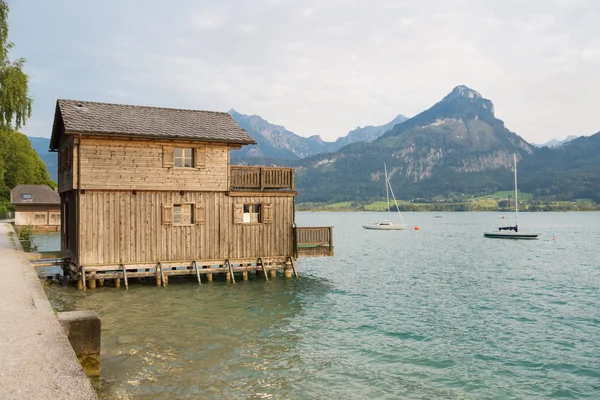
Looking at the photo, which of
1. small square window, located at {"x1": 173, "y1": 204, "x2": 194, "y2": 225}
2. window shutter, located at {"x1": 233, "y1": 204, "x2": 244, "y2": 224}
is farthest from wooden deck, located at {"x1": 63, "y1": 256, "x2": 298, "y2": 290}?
window shutter, located at {"x1": 233, "y1": 204, "x2": 244, "y2": 224}

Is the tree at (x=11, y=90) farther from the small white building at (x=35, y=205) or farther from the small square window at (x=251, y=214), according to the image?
the small white building at (x=35, y=205)

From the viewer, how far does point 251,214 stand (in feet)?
102

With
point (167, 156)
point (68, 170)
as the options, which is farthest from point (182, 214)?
point (68, 170)

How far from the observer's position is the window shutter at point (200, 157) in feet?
96.4

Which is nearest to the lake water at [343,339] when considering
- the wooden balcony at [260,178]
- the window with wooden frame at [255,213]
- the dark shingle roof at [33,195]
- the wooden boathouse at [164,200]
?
the wooden boathouse at [164,200]

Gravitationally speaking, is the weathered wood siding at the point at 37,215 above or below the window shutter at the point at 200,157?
below

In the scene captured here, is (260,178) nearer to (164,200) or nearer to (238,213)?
(238,213)

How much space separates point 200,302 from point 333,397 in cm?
1322

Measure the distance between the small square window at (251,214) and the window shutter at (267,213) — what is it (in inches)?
15.4

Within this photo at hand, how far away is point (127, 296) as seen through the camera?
26234 millimetres

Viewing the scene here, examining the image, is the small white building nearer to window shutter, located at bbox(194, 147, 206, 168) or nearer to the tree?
the tree

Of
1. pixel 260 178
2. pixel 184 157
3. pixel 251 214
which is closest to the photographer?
pixel 184 157

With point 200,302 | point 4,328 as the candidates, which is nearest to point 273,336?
point 200,302

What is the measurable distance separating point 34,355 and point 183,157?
62.5 ft
